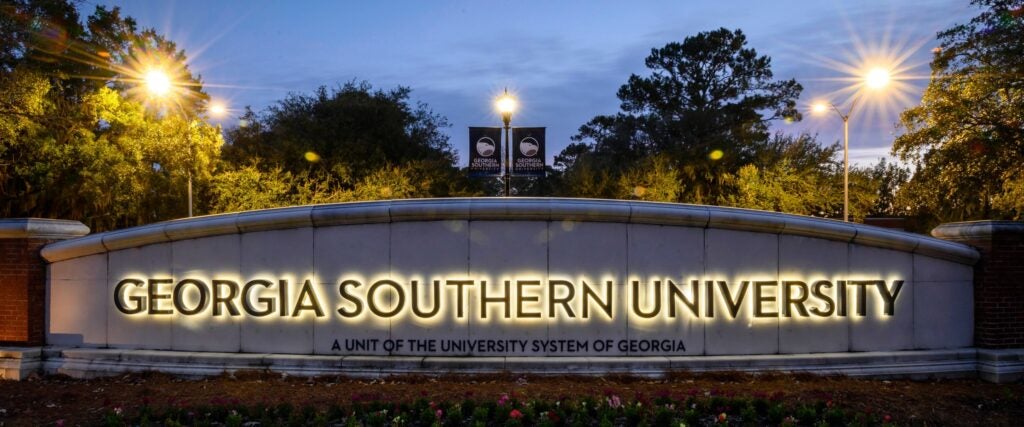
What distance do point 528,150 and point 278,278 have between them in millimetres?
7466

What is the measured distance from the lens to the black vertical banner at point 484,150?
15938 millimetres

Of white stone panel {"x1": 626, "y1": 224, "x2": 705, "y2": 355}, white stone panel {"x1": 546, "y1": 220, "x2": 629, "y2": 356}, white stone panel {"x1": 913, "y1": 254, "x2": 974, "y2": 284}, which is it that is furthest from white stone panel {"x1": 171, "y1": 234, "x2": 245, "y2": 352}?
white stone panel {"x1": 913, "y1": 254, "x2": 974, "y2": 284}

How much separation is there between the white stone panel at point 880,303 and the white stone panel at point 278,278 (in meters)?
7.66

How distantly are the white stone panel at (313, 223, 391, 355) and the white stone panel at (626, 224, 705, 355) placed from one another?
3484mm

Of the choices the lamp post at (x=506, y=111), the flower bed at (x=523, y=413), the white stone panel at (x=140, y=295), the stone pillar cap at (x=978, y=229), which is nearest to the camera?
the flower bed at (x=523, y=413)

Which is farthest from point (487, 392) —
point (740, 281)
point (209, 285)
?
point (209, 285)

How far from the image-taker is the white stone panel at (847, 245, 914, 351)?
996 cm

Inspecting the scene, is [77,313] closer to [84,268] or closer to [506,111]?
[84,268]

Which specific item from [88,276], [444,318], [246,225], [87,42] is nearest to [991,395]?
[444,318]

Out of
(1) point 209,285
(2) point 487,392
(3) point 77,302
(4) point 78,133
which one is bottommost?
(2) point 487,392

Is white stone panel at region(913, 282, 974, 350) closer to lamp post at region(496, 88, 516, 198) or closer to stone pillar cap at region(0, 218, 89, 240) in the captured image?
lamp post at region(496, 88, 516, 198)

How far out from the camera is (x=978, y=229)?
32.4 ft

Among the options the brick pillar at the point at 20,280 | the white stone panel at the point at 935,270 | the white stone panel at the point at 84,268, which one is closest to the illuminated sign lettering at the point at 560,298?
the white stone panel at the point at 935,270

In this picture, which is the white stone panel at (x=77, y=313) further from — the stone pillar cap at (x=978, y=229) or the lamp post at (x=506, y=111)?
the stone pillar cap at (x=978, y=229)
